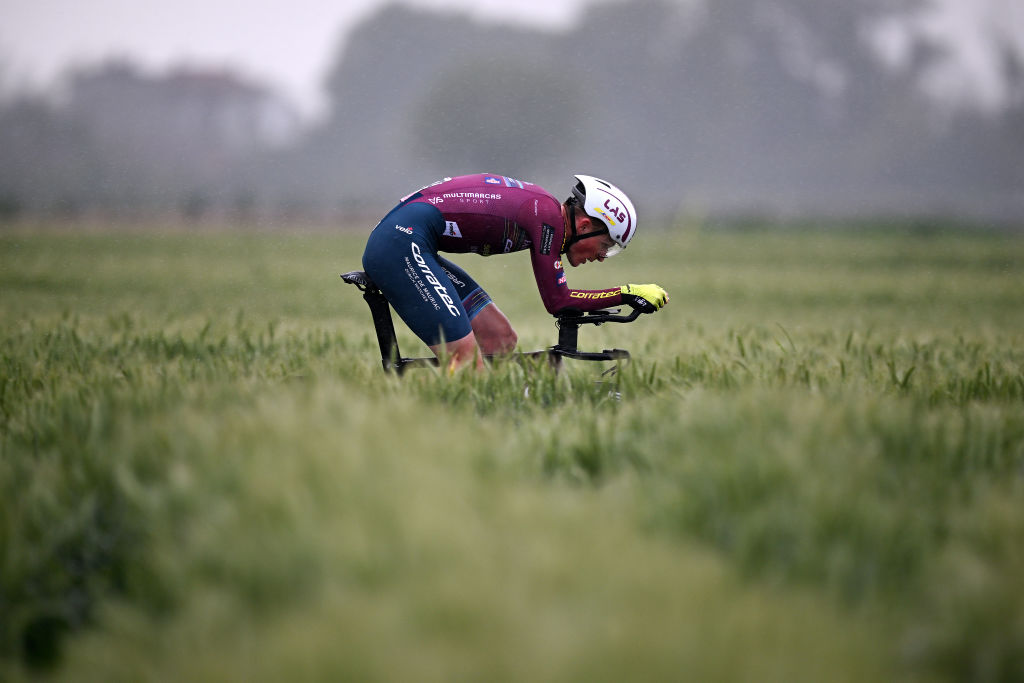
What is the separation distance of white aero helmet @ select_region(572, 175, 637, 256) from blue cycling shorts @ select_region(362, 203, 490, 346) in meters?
1.07

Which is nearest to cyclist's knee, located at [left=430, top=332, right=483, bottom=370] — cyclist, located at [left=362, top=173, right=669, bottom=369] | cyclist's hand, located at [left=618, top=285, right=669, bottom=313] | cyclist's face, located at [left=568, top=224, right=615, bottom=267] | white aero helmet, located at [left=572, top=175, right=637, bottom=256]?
cyclist, located at [left=362, top=173, right=669, bottom=369]

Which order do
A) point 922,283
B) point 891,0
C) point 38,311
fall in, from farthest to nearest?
point 891,0 → point 922,283 → point 38,311

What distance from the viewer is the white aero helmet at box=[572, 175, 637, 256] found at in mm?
5805

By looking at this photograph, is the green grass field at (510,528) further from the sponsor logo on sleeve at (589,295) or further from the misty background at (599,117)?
the misty background at (599,117)

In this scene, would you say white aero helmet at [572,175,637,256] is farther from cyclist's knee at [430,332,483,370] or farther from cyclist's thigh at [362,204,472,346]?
→ cyclist's knee at [430,332,483,370]

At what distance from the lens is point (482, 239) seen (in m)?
5.90

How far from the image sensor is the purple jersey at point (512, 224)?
5680mm

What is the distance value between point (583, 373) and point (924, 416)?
2322mm

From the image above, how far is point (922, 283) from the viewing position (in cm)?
1903

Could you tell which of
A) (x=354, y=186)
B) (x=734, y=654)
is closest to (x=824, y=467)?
(x=734, y=654)

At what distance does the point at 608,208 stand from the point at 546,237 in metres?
0.54

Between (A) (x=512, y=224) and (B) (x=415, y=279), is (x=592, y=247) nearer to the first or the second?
(A) (x=512, y=224)

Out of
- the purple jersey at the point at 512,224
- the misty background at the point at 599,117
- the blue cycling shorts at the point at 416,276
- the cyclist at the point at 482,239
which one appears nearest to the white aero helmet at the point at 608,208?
the cyclist at the point at 482,239

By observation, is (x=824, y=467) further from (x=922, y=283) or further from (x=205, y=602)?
(x=922, y=283)
